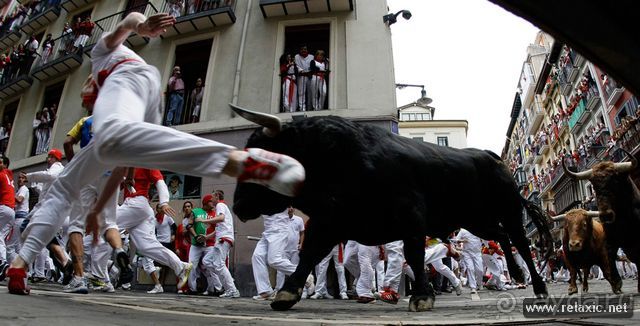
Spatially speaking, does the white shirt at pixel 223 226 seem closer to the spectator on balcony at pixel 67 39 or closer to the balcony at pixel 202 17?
the balcony at pixel 202 17

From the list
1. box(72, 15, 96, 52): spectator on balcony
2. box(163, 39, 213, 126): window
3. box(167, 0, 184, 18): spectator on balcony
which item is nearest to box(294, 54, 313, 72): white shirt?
box(163, 39, 213, 126): window

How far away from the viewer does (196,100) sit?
1336 centimetres

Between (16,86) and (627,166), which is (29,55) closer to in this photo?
(16,86)

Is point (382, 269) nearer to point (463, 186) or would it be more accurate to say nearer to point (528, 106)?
point (463, 186)

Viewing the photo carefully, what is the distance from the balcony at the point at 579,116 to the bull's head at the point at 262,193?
38.0m

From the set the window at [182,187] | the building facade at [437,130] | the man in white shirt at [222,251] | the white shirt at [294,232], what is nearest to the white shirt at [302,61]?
the window at [182,187]

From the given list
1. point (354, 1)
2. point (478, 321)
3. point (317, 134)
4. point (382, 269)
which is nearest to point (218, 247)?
point (382, 269)

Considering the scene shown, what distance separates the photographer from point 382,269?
8.62 meters

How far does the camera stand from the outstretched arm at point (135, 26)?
9.56 ft

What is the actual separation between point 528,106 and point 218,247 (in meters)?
64.8

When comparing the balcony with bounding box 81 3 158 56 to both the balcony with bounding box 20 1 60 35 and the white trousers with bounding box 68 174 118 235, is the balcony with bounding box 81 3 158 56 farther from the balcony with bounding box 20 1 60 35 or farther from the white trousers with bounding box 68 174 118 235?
the white trousers with bounding box 68 174 118 235

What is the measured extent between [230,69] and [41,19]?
40.7ft

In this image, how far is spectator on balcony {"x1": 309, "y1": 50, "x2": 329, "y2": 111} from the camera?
40.2 feet

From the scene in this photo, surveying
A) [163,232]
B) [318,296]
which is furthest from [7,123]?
[318,296]
